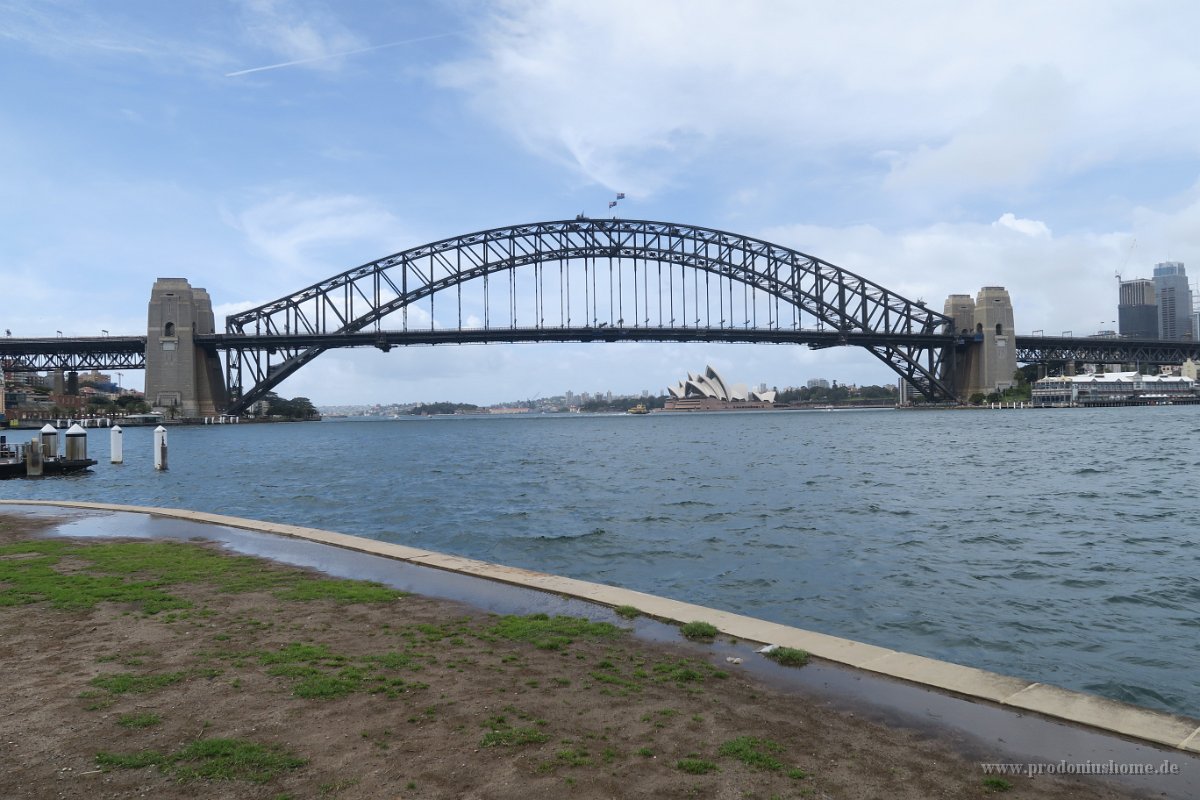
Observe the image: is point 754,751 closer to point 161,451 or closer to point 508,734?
point 508,734

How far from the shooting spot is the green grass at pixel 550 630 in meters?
7.34

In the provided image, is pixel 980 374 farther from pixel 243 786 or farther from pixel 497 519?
pixel 243 786

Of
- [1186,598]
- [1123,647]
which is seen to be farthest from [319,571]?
[1186,598]

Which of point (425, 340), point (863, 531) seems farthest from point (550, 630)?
point (425, 340)

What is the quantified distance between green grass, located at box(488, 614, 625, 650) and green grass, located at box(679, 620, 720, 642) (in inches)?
25.0

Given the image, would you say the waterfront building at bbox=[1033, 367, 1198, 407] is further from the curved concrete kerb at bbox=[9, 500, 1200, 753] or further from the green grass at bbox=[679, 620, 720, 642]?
the green grass at bbox=[679, 620, 720, 642]

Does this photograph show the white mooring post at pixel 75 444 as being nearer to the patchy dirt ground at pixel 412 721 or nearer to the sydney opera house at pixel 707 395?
the patchy dirt ground at pixel 412 721

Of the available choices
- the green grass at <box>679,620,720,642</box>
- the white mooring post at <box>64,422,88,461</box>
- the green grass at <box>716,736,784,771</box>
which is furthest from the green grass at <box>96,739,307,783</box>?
the white mooring post at <box>64,422,88,461</box>

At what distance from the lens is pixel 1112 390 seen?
140375mm

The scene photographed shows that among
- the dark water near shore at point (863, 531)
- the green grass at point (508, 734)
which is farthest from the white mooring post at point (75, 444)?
the green grass at point (508, 734)

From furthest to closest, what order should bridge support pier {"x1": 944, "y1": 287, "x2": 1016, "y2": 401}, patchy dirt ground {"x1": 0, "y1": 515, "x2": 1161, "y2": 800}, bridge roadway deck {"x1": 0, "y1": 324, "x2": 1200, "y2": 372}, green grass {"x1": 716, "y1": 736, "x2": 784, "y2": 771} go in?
bridge support pier {"x1": 944, "y1": 287, "x2": 1016, "y2": 401}
bridge roadway deck {"x1": 0, "y1": 324, "x2": 1200, "y2": 372}
green grass {"x1": 716, "y1": 736, "x2": 784, "y2": 771}
patchy dirt ground {"x1": 0, "y1": 515, "x2": 1161, "y2": 800}

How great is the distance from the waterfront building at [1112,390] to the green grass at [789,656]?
143681 mm

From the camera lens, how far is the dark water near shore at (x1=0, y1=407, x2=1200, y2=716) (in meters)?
8.80

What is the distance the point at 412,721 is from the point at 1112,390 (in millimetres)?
162721
